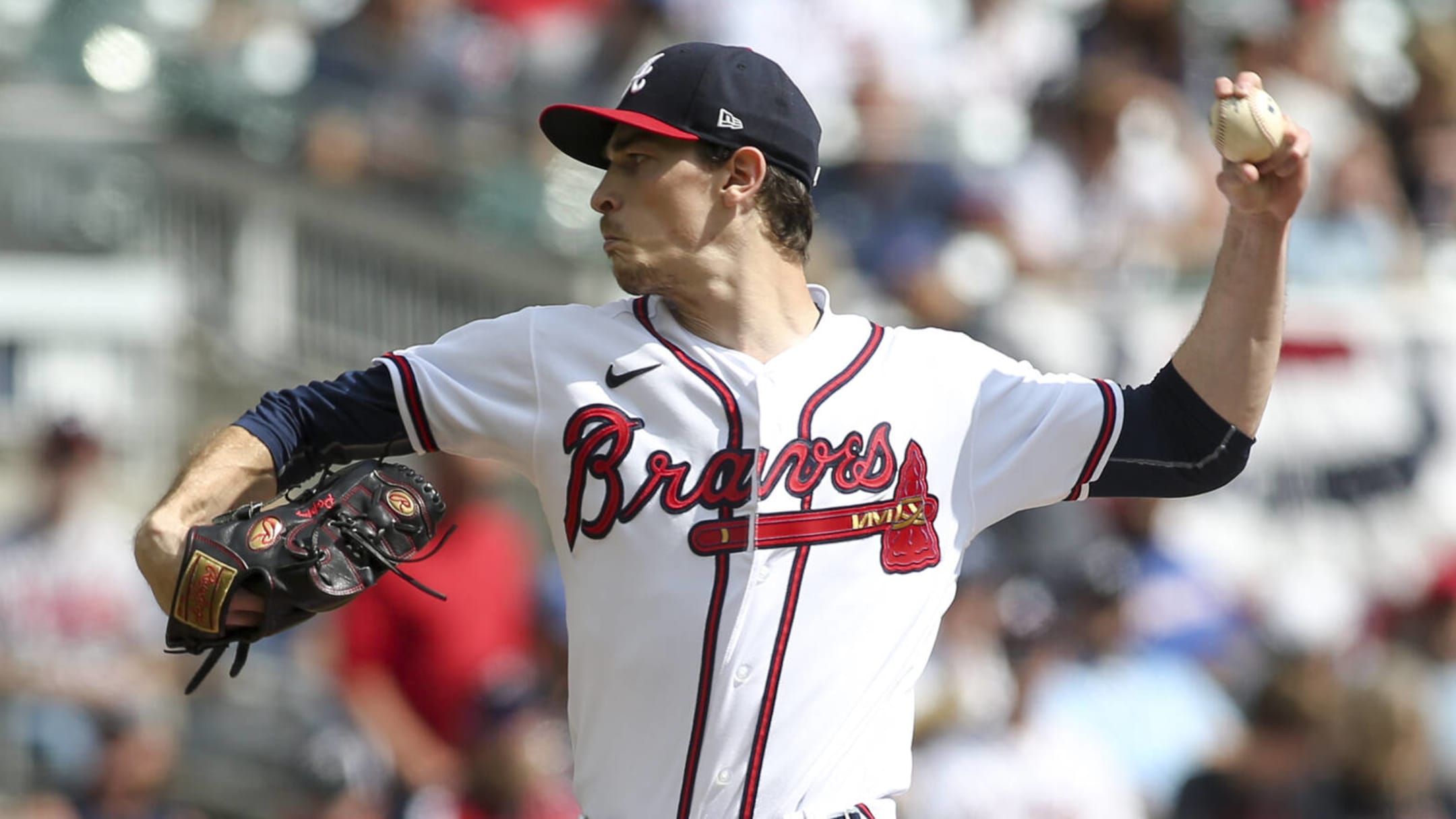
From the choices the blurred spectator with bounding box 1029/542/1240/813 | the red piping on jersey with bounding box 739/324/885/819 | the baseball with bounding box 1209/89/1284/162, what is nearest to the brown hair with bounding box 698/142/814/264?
the red piping on jersey with bounding box 739/324/885/819

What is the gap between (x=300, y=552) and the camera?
3266 mm

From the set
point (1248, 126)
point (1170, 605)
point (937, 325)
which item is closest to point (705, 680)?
point (1248, 126)

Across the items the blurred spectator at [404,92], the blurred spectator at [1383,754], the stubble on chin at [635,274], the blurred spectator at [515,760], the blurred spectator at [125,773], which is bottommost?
the blurred spectator at [125,773]

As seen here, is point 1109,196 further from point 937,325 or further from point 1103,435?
point 1103,435

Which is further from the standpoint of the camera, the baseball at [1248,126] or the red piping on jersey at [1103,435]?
the red piping on jersey at [1103,435]

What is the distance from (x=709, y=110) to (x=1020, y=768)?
3128 mm

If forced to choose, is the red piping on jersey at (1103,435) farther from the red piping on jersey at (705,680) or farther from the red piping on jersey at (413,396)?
the red piping on jersey at (413,396)

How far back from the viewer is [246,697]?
8016mm

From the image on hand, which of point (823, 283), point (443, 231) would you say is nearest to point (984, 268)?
point (823, 283)

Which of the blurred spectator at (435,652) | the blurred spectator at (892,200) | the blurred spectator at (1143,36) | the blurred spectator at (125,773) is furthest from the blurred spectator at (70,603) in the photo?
A: the blurred spectator at (1143,36)

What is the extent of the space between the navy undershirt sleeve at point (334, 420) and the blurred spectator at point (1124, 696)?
3385mm

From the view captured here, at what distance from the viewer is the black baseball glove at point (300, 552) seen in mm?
3209

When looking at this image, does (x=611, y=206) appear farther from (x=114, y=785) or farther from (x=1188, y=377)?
(x=114, y=785)

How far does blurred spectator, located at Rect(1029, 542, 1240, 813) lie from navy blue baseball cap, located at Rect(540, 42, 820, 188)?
3.24m
